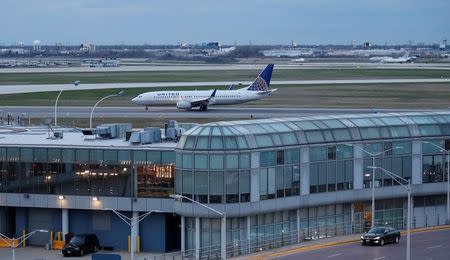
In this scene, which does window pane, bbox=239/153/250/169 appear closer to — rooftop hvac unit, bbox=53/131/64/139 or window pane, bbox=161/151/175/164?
window pane, bbox=161/151/175/164

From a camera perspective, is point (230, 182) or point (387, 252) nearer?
point (387, 252)

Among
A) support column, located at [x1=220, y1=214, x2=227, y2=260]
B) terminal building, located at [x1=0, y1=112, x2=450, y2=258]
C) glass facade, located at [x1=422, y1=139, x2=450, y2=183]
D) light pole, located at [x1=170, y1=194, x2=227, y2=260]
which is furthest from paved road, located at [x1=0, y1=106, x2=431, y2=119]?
support column, located at [x1=220, y1=214, x2=227, y2=260]

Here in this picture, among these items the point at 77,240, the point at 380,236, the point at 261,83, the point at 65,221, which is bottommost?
the point at 77,240

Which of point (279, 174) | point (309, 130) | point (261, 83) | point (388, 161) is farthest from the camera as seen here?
point (261, 83)

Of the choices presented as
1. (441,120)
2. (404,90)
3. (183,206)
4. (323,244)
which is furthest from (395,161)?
(404,90)

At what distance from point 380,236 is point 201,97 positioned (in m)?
97.1

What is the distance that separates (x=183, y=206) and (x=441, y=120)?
19.6m

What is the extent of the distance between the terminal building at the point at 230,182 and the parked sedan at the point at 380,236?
4.48 meters

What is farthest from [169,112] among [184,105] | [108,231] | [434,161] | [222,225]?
[222,225]

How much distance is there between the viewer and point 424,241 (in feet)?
199

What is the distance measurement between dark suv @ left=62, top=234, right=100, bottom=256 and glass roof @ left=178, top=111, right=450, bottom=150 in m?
Answer: 7.22

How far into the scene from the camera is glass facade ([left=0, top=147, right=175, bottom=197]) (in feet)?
205

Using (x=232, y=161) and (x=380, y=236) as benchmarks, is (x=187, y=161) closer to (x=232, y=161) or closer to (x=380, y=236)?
(x=232, y=161)

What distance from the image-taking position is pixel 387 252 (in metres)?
56.9
